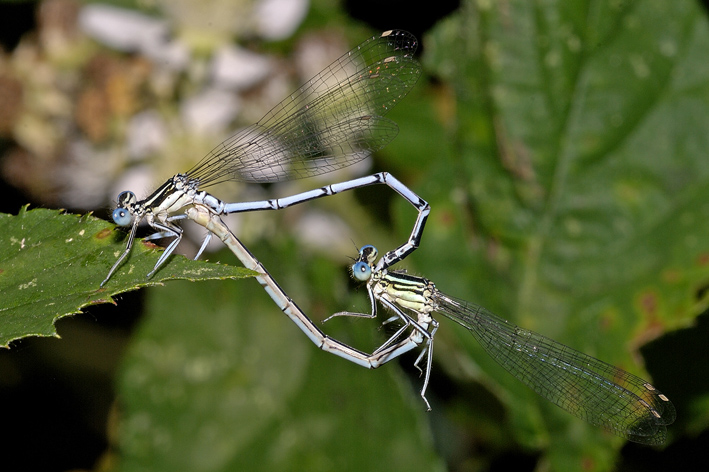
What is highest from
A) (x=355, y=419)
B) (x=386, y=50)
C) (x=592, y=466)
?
(x=386, y=50)

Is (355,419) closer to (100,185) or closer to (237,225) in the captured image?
(237,225)

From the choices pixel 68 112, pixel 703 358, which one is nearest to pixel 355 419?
pixel 703 358

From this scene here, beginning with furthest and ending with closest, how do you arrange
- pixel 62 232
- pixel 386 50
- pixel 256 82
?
pixel 256 82
pixel 386 50
pixel 62 232

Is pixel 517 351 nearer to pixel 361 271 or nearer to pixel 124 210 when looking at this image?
pixel 361 271

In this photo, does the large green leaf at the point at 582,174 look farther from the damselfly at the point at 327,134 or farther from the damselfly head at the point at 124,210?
the damselfly head at the point at 124,210

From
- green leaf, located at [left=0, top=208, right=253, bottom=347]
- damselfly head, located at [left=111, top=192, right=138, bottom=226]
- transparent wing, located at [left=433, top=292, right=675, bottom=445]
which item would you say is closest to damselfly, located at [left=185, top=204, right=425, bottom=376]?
damselfly head, located at [left=111, top=192, right=138, bottom=226]

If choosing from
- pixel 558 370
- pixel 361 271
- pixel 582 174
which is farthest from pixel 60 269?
pixel 582 174

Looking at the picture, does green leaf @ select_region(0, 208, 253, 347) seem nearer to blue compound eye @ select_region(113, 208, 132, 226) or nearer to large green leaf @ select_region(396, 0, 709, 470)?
blue compound eye @ select_region(113, 208, 132, 226)
